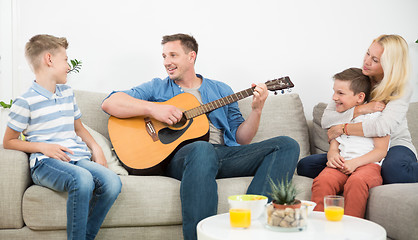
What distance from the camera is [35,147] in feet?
6.04

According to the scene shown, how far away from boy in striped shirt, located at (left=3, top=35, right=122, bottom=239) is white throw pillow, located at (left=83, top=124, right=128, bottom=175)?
1.7 inches

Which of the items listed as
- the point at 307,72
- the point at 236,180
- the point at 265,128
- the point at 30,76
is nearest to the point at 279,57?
the point at 307,72

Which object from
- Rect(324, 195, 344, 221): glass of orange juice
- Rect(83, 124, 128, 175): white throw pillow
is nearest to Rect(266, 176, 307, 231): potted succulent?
Rect(324, 195, 344, 221): glass of orange juice

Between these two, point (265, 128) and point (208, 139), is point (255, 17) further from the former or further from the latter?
point (208, 139)

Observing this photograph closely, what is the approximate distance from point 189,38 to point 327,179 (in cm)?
111

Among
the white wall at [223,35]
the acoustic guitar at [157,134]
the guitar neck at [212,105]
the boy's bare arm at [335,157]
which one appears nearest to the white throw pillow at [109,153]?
the acoustic guitar at [157,134]

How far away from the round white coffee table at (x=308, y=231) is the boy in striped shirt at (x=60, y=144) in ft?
2.03

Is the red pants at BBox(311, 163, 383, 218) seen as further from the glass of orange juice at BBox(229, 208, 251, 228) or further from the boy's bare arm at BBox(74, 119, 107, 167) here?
the boy's bare arm at BBox(74, 119, 107, 167)

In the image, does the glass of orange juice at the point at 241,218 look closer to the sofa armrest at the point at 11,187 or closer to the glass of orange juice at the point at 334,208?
the glass of orange juice at the point at 334,208

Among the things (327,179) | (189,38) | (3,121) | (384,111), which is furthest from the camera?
(3,121)

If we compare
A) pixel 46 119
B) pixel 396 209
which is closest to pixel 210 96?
pixel 46 119

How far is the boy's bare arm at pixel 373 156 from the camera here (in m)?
1.99

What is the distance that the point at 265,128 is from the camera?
8.32 feet

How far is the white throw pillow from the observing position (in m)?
2.07
